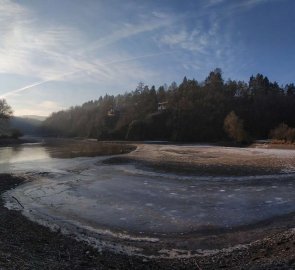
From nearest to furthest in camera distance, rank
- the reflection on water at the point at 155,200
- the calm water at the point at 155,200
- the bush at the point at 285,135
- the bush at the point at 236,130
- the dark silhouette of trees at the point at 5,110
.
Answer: the reflection on water at the point at 155,200
the calm water at the point at 155,200
the bush at the point at 285,135
the bush at the point at 236,130
the dark silhouette of trees at the point at 5,110

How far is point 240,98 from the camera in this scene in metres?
154

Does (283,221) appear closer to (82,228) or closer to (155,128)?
(82,228)

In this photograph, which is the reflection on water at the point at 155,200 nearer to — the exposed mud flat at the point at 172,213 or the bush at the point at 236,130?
the exposed mud flat at the point at 172,213

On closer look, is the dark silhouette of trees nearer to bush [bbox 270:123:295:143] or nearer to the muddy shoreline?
bush [bbox 270:123:295:143]

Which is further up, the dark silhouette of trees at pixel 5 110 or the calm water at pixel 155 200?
the dark silhouette of trees at pixel 5 110

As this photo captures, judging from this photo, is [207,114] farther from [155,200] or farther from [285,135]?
[155,200]

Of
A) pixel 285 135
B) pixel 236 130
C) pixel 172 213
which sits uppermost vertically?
pixel 236 130

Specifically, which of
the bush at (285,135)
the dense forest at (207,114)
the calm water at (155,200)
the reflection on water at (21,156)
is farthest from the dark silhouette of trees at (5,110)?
the calm water at (155,200)

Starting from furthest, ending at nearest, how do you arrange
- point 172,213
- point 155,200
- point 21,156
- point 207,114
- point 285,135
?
point 207,114
point 285,135
point 21,156
point 155,200
point 172,213

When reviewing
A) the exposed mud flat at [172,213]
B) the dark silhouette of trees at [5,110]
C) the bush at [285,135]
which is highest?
the dark silhouette of trees at [5,110]

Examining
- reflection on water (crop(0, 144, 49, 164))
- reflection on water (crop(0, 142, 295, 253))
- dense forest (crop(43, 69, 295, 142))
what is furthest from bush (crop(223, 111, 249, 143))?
reflection on water (crop(0, 142, 295, 253))

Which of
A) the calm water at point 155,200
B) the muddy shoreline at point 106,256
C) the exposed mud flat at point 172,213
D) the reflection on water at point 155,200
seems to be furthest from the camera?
the calm water at point 155,200

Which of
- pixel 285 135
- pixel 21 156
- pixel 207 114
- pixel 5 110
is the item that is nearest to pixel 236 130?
pixel 285 135

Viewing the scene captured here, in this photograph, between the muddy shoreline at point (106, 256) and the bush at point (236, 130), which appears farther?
the bush at point (236, 130)
